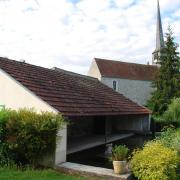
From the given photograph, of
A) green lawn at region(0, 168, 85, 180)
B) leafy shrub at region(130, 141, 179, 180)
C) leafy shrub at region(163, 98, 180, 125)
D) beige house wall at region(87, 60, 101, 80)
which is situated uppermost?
beige house wall at region(87, 60, 101, 80)

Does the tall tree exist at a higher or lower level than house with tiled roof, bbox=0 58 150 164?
higher

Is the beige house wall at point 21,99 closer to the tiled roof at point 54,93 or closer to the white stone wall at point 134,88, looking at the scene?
the tiled roof at point 54,93

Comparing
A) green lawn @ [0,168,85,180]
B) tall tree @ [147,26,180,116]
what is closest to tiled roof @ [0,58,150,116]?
green lawn @ [0,168,85,180]

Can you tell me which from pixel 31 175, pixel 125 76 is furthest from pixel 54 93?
pixel 125 76

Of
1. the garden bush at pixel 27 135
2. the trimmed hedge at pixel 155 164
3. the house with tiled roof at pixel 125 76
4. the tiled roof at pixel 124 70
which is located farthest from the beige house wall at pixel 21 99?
the tiled roof at pixel 124 70

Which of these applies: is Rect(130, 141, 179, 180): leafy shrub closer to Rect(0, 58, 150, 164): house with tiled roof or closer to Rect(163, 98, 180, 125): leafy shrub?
Rect(0, 58, 150, 164): house with tiled roof

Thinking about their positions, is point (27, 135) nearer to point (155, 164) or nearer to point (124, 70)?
point (155, 164)

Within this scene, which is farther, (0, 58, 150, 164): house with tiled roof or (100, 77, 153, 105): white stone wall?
(100, 77, 153, 105): white stone wall

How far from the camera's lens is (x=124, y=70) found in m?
55.7

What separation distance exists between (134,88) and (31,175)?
46646mm

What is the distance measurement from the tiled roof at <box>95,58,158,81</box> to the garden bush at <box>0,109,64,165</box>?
39.6m

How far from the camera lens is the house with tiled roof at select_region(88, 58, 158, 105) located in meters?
52.6

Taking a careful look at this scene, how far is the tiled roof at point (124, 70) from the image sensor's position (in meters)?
53.0

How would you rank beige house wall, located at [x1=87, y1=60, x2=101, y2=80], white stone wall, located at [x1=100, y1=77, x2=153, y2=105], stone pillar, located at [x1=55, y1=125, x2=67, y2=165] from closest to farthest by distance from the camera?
stone pillar, located at [x1=55, y1=125, x2=67, y2=165]
beige house wall, located at [x1=87, y1=60, x2=101, y2=80]
white stone wall, located at [x1=100, y1=77, x2=153, y2=105]
